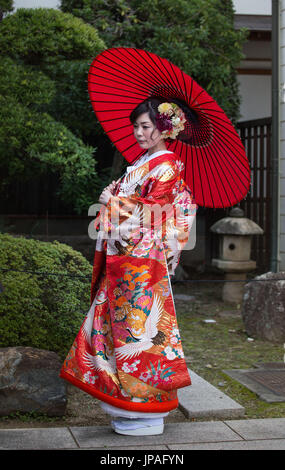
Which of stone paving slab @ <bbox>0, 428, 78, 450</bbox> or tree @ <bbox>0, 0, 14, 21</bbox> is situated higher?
tree @ <bbox>0, 0, 14, 21</bbox>

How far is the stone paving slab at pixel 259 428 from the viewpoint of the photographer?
3623mm

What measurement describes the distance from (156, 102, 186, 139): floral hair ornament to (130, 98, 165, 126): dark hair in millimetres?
29

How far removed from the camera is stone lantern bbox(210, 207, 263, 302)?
8531 mm

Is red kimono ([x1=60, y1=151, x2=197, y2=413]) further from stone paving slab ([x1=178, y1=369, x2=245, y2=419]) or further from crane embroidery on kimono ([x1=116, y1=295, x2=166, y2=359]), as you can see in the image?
stone paving slab ([x1=178, y1=369, x2=245, y2=419])

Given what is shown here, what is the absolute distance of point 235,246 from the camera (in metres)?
8.63

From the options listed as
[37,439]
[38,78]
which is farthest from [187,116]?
[38,78]

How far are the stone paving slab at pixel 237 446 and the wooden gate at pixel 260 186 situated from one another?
21.7ft

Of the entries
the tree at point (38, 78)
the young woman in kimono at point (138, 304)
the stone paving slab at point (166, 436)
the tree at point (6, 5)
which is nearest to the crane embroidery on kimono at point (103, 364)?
the young woman in kimono at point (138, 304)

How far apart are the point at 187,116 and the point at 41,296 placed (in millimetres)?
1618

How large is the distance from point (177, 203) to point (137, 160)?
0.38 metres

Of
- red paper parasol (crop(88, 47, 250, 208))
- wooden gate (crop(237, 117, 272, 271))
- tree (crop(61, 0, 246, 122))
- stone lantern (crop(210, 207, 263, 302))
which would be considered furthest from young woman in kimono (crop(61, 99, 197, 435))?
wooden gate (crop(237, 117, 272, 271))

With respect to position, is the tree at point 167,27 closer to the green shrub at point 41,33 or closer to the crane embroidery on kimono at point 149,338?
the green shrub at point 41,33

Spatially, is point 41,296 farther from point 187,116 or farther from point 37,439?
point 187,116

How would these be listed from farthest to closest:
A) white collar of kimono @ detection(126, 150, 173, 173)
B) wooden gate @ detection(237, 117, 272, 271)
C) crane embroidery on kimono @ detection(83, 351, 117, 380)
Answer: wooden gate @ detection(237, 117, 272, 271)
white collar of kimono @ detection(126, 150, 173, 173)
crane embroidery on kimono @ detection(83, 351, 117, 380)
